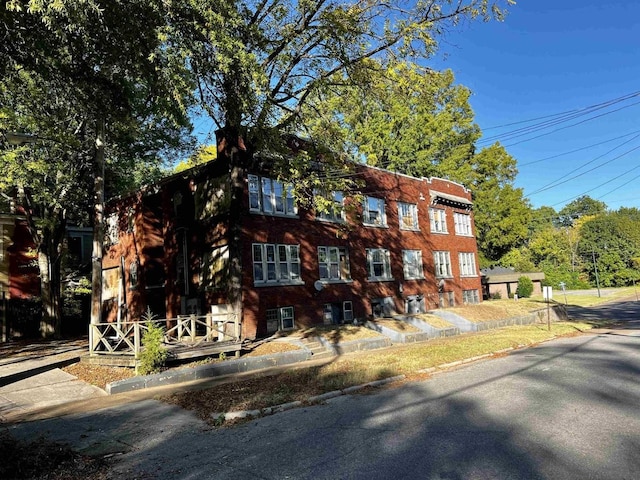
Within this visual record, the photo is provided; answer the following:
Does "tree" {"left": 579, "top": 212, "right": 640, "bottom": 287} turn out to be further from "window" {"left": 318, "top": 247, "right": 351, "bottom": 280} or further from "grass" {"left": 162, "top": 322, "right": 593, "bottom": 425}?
"grass" {"left": 162, "top": 322, "right": 593, "bottom": 425}

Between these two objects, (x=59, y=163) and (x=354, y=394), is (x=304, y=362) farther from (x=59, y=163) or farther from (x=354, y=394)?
(x=59, y=163)

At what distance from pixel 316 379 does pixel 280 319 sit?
9.63 m

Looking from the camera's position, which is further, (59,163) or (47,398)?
(59,163)

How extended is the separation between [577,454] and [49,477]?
6.46m

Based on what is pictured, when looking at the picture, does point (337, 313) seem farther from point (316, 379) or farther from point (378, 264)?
point (316, 379)

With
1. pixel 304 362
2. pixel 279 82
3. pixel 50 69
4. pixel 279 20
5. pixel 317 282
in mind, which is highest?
pixel 279 20

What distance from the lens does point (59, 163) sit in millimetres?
20188

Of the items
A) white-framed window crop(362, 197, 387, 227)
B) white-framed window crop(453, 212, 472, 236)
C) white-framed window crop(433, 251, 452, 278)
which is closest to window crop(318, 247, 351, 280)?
white-framed window crop(362, 197, 387, 227)

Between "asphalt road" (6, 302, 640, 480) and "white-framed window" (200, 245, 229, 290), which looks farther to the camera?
"white-framed window" (200, 245, 229, 290)

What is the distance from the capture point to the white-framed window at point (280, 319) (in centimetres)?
2078

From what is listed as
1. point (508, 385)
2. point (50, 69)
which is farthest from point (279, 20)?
point (508, 385)

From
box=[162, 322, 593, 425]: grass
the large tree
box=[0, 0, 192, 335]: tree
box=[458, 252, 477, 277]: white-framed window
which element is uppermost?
the large tree

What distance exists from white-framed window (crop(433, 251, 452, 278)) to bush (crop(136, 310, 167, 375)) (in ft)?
79.0

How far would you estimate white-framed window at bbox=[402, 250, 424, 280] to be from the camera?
3024 cm
